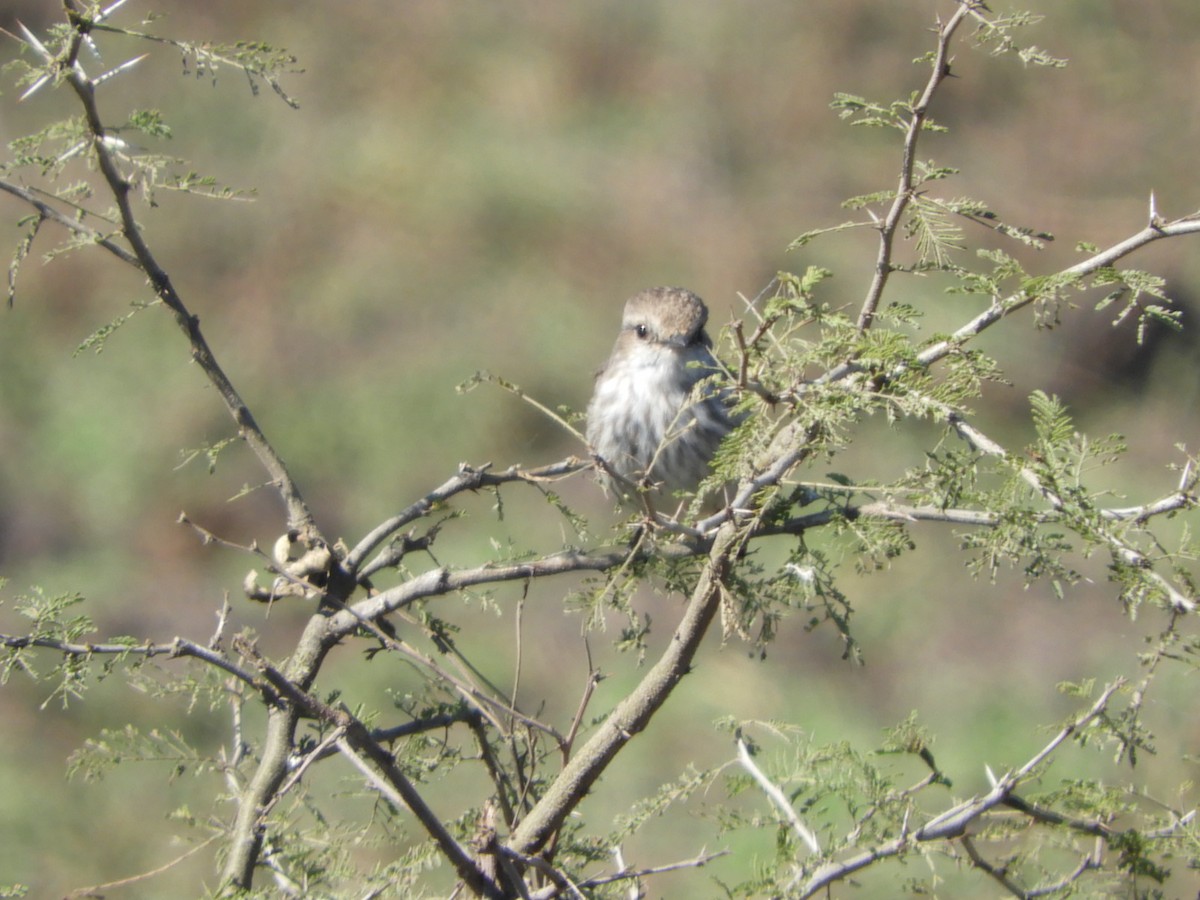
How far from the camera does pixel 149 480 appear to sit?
297 inches

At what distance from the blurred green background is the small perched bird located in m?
1.73

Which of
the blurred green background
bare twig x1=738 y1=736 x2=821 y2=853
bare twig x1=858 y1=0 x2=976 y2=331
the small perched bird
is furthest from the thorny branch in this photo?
the blurred green background

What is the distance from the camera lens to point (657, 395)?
A: 4.11 meters

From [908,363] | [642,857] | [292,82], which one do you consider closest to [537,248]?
[292,82]

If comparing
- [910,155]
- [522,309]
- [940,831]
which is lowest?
[940,831]

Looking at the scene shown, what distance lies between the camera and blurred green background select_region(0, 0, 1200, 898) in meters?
6.38

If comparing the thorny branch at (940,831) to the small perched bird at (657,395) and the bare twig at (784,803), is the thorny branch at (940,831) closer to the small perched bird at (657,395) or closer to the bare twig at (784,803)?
the bare twig at (784,803)

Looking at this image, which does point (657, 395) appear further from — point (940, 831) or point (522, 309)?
point (522, 309)

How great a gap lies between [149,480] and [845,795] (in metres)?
5.97

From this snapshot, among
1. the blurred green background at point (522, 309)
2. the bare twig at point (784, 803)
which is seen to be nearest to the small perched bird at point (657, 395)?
the bare twig at point (784, 803)

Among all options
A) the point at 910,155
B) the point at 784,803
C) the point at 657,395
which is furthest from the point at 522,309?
the point at 910,155

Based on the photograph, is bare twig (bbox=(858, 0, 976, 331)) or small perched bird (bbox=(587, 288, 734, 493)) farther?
small perched bird (bbox=(587, 288, 734, 493))

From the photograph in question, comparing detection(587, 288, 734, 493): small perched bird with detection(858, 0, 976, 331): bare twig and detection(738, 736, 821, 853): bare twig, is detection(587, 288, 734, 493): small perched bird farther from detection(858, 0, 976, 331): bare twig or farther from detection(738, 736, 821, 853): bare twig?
detection(858, 0, 976, 331): bare twig

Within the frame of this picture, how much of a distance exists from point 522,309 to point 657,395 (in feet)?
13.9
